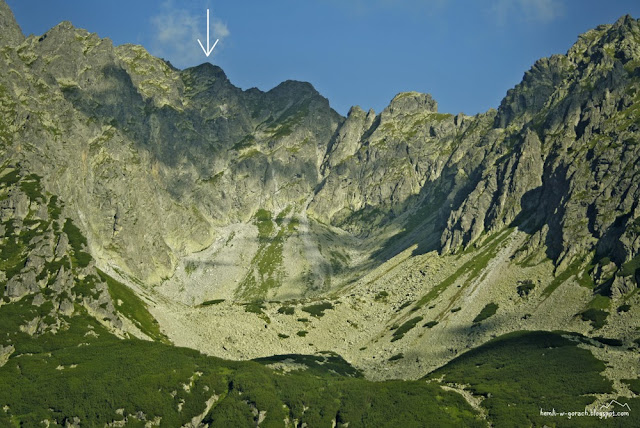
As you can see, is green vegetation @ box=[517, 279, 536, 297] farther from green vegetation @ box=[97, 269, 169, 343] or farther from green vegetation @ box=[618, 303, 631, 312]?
green vegetation @ box=[97, 269, 169, 343]

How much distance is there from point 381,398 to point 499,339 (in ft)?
145

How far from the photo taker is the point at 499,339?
427ft

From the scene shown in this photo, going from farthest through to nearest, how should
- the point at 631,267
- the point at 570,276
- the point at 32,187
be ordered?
the point at 32,187 → the point at 570,276 → the point at 631,267

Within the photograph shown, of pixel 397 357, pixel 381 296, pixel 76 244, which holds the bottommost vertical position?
pixel 397 357

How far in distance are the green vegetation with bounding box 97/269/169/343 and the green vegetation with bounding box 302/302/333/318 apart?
4004 cm

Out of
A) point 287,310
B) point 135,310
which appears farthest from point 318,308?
point 135,310

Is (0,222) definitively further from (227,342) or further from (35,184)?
(227,342)

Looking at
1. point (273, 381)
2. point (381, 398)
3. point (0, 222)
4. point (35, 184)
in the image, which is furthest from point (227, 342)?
point (35, 184)

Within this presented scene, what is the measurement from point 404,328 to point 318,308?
25.5m

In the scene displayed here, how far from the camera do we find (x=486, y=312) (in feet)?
489

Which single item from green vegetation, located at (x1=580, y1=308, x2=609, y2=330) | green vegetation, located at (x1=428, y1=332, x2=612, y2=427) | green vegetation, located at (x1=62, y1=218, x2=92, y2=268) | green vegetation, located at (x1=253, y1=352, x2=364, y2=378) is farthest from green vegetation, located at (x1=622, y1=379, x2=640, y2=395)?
green vegetation, located at (x1=62, y1=218, x2=92, y2=268)

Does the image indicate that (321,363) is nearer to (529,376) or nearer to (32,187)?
(529,376)

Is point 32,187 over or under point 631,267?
over

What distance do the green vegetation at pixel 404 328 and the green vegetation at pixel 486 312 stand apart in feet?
52.4
